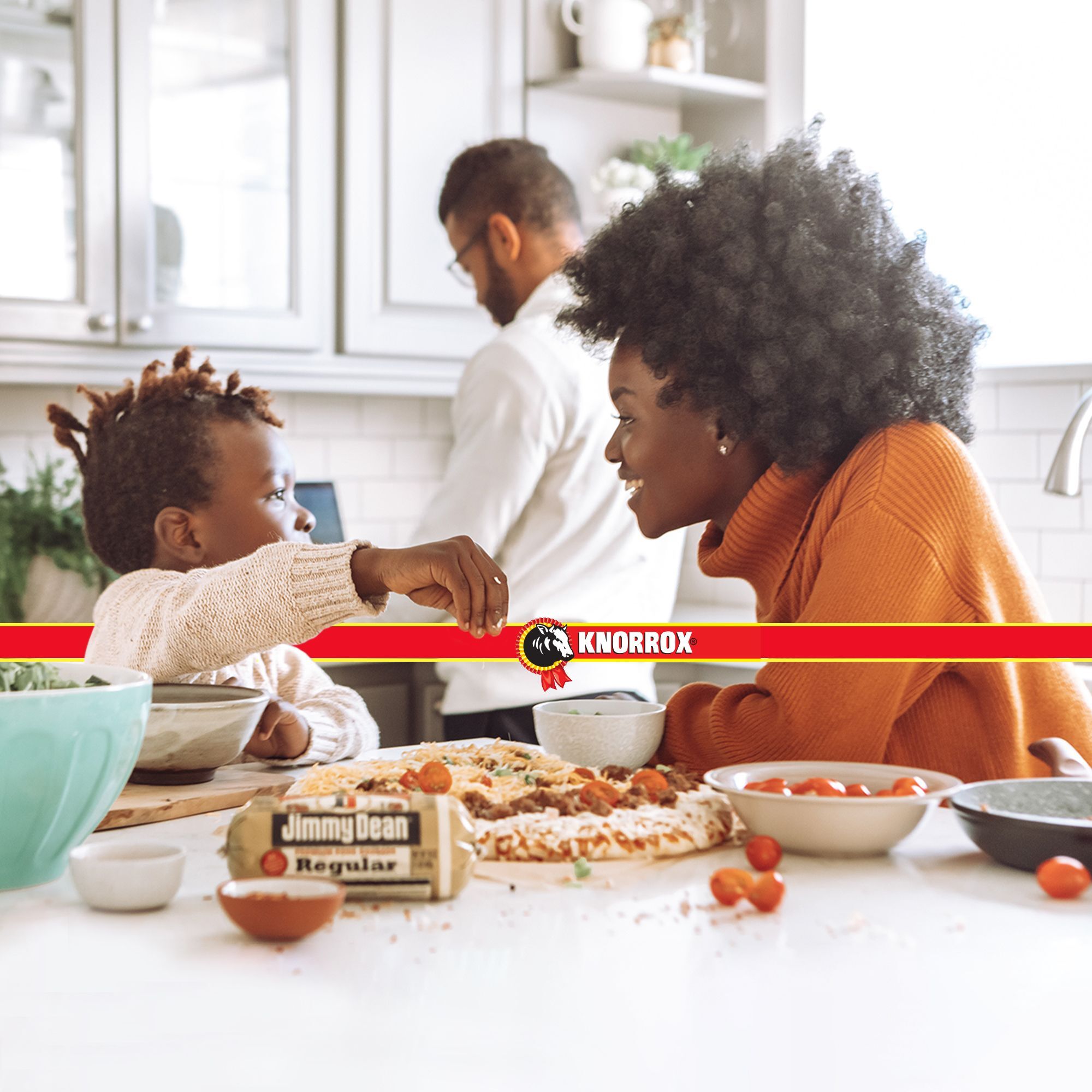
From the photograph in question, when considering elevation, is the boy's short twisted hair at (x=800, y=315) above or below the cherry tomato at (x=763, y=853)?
above

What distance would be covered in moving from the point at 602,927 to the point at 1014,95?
264 cm

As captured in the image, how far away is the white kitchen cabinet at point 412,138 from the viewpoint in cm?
298

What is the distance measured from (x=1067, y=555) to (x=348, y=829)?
231 cm

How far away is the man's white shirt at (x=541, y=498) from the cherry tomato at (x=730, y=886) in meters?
1.45

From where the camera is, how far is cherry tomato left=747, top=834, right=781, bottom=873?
3.14 feet

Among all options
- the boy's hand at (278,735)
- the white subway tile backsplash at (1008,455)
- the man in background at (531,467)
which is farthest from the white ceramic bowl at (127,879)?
the white subway tile backsplash at (1008,455)

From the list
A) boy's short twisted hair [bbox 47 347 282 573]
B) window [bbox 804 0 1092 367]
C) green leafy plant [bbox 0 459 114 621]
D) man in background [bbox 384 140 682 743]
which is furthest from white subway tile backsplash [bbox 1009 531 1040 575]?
green leafy plant [bbox 0 459 114 621]

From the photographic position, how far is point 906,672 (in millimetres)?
1280

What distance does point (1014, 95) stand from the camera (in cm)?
299

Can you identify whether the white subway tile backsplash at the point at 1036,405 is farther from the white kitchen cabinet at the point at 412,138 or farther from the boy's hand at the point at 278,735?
the boy's hand at the point at 278,735

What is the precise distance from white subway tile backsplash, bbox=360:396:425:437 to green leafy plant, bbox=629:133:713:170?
82cm

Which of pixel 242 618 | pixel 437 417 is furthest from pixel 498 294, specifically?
pixel 242 618

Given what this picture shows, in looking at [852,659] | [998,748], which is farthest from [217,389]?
[998,748]

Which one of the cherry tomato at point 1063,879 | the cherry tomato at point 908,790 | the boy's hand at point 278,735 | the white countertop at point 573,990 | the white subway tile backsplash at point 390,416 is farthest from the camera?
the white subway tile backsplash at point 390,416
